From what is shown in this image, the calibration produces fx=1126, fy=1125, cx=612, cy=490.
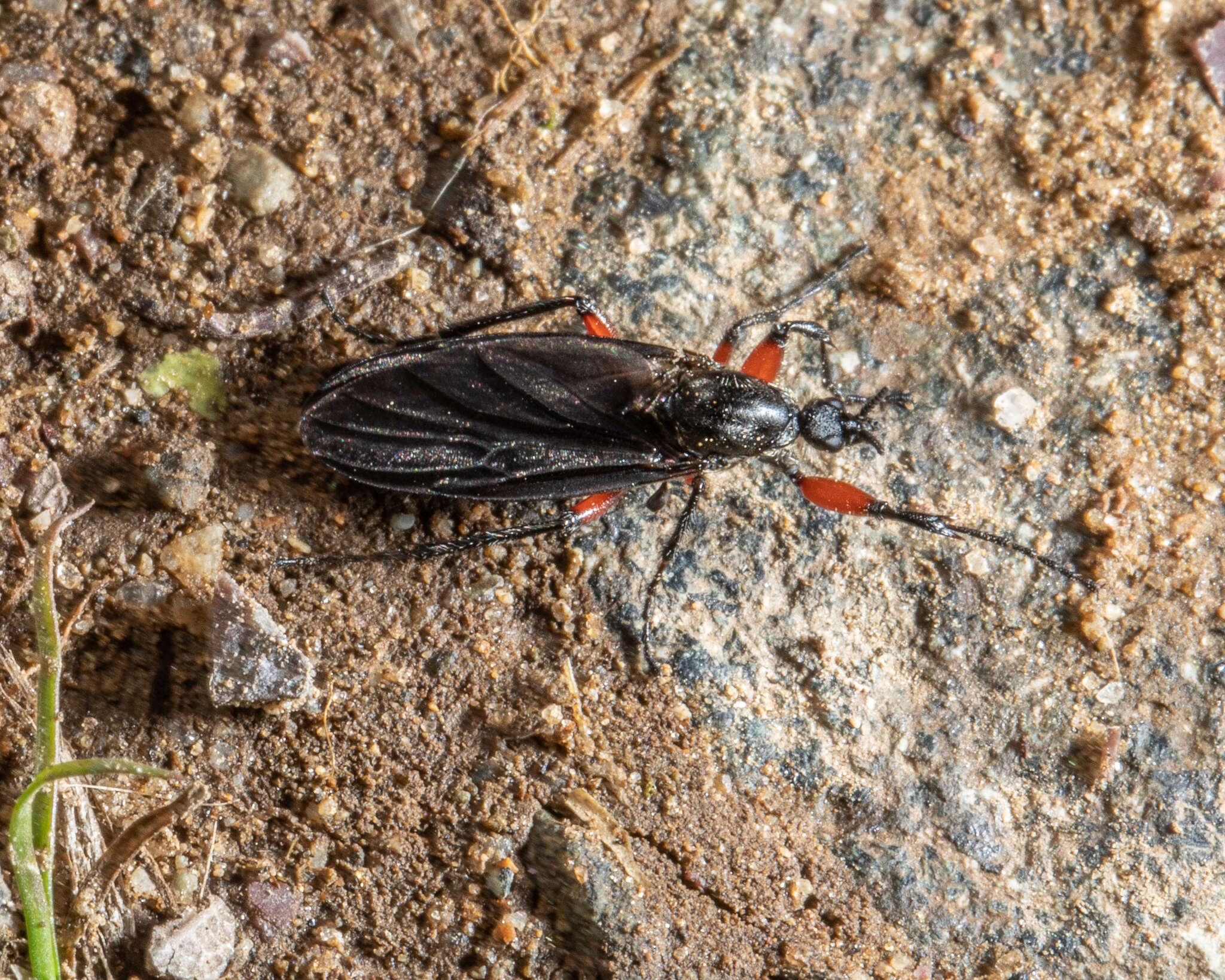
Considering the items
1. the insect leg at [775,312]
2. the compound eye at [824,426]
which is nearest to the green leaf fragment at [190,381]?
the insect leg at [775,312]

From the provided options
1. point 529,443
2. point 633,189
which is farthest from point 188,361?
point 633,189

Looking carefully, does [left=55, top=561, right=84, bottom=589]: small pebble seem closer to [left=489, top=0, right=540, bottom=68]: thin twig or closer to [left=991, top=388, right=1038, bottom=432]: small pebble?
[left=489, top=0, right=540, bottom=68]: thin twig

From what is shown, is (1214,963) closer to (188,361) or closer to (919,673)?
(919,673)

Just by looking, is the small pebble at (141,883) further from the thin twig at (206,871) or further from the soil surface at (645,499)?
the thin twig at (206,871)

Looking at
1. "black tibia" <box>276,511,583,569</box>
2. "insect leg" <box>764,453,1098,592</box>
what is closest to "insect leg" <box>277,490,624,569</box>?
"black tibia" <box>276,511,583,569</box>

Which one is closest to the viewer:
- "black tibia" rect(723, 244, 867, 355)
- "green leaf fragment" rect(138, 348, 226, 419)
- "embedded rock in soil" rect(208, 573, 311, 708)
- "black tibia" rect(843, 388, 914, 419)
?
"embedded rock in soil" rect(208, 573, 311, 708)

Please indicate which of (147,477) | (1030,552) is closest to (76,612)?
(147,477)
